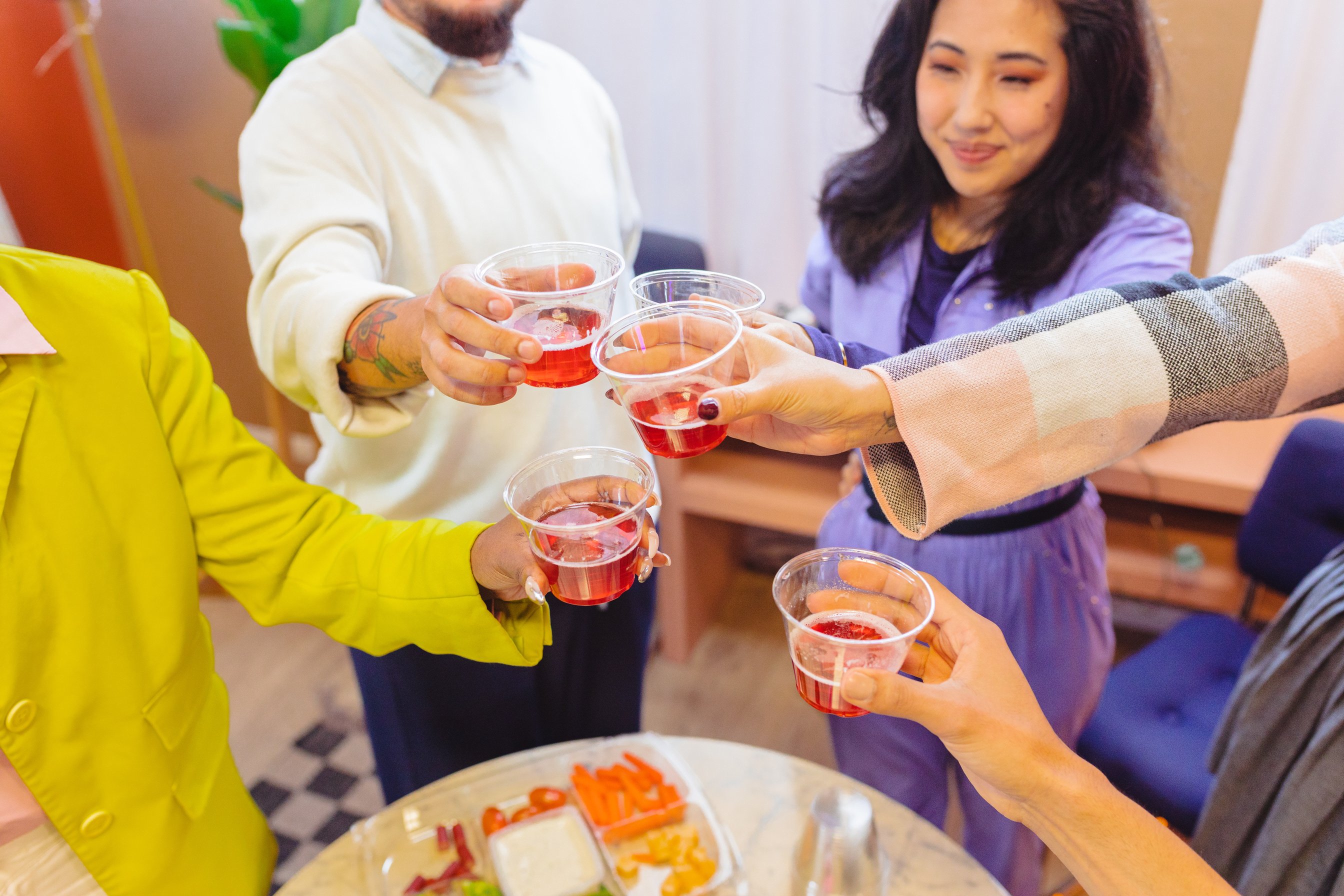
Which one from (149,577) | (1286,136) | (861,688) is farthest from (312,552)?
(1286,136)

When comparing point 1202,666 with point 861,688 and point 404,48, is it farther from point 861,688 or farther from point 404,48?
point 404,48

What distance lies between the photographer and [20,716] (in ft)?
3.19

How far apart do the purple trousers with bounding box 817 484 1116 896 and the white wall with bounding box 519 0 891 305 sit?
1.32m

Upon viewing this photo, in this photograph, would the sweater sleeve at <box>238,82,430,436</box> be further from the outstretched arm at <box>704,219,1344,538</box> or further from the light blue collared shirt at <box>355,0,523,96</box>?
the outstretched arm at <box>704,219,1344,538</box>

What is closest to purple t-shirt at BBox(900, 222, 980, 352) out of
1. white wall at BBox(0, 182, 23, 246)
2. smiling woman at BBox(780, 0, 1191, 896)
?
smiling woman at BBox(780, 0, 1191, 896)

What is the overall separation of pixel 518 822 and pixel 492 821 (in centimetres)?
4

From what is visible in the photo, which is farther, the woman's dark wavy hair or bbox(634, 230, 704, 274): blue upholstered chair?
bbox(634, 230, 704, 274): blue upholstered chair

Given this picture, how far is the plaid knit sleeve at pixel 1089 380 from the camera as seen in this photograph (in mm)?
1011

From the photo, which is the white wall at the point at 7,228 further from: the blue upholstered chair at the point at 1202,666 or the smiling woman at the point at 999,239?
the blue upholstered chair at the point at 1202,666

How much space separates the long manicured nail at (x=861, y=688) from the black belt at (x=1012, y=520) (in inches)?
26.9

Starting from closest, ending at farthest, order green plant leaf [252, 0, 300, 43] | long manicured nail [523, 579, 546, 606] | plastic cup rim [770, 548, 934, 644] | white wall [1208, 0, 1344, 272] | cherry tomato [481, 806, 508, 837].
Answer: plastic cup rim [770, 548, 934, 644]
long manicured nail [523, 579, 546, 606]
cherry tomato [481, 806, 508, 837]
white wall [1208, 0, 1344, 272]
green plant leaf [252, 0, 300, 43]

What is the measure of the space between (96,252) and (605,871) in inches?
115

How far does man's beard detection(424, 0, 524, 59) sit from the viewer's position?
1.50 m

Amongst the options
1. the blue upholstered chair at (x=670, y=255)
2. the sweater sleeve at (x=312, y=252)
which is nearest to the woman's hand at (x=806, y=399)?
the sweater sleeve at (x=312, y=252)
